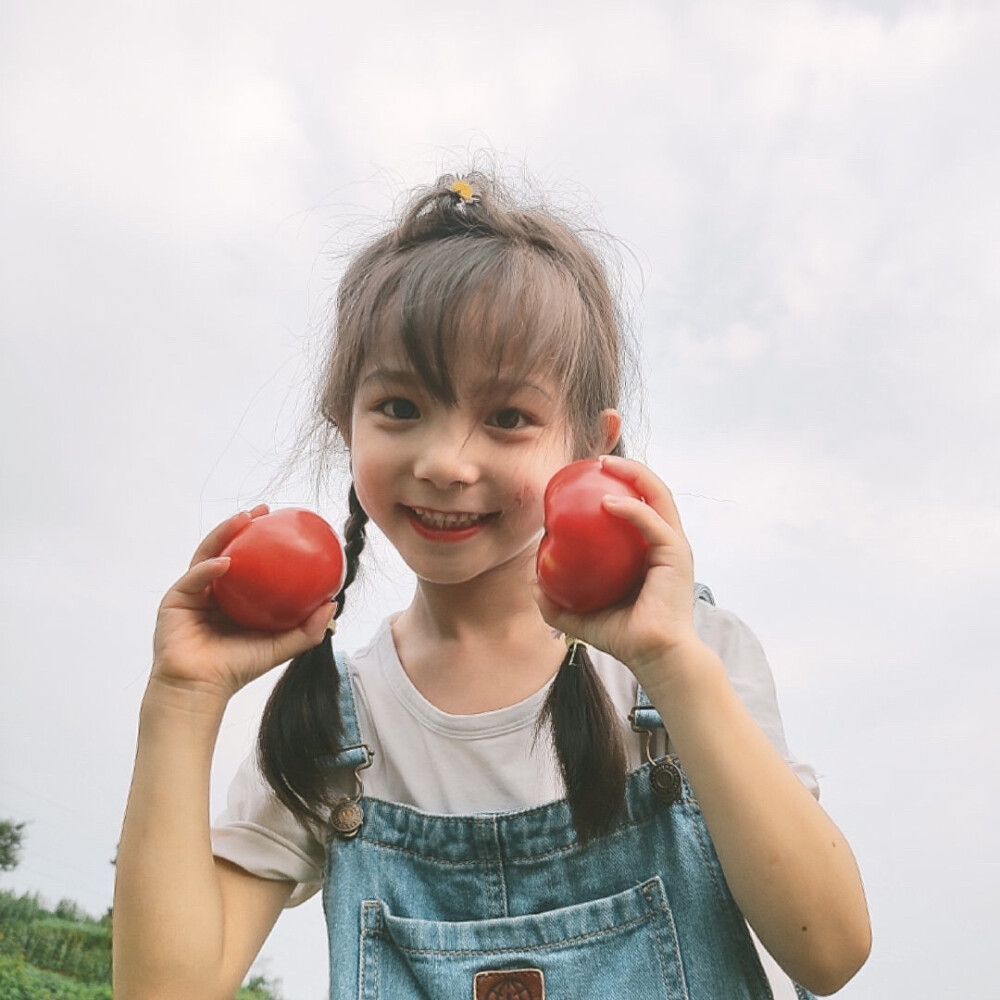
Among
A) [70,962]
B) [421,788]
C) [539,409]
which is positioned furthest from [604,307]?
[70,962]

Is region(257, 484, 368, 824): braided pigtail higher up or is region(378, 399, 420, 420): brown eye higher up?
→ region(378, 399, 420, 420): brown eye

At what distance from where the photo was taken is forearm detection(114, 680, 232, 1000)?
1062 mm

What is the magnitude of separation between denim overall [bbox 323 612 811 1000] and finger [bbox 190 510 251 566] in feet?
1.11

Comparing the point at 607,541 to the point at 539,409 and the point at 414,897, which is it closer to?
the point at 539,409

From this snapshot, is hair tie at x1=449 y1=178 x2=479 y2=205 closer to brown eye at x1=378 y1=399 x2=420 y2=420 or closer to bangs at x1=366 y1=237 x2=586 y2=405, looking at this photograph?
bangs at x1=366 y1=237 x2=586 y2=405

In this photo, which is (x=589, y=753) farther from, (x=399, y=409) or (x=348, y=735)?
(x=399, y=409)

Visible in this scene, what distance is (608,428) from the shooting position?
137 cm

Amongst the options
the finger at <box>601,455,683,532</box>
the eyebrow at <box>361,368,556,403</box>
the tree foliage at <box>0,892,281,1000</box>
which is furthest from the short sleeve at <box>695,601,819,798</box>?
the tree foliage at <box>0,892,281,1000</box>

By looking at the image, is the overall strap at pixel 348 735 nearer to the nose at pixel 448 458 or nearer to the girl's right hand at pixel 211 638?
the girl's right hand at pixel 211 638

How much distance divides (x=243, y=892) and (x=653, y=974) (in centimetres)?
47

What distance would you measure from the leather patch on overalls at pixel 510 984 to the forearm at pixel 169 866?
0.28 m

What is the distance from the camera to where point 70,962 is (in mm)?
2723

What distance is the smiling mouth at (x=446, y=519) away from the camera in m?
1.20

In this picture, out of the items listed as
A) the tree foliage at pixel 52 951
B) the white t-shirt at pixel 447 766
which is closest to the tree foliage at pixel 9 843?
the tree foliage at pixel 52 951
